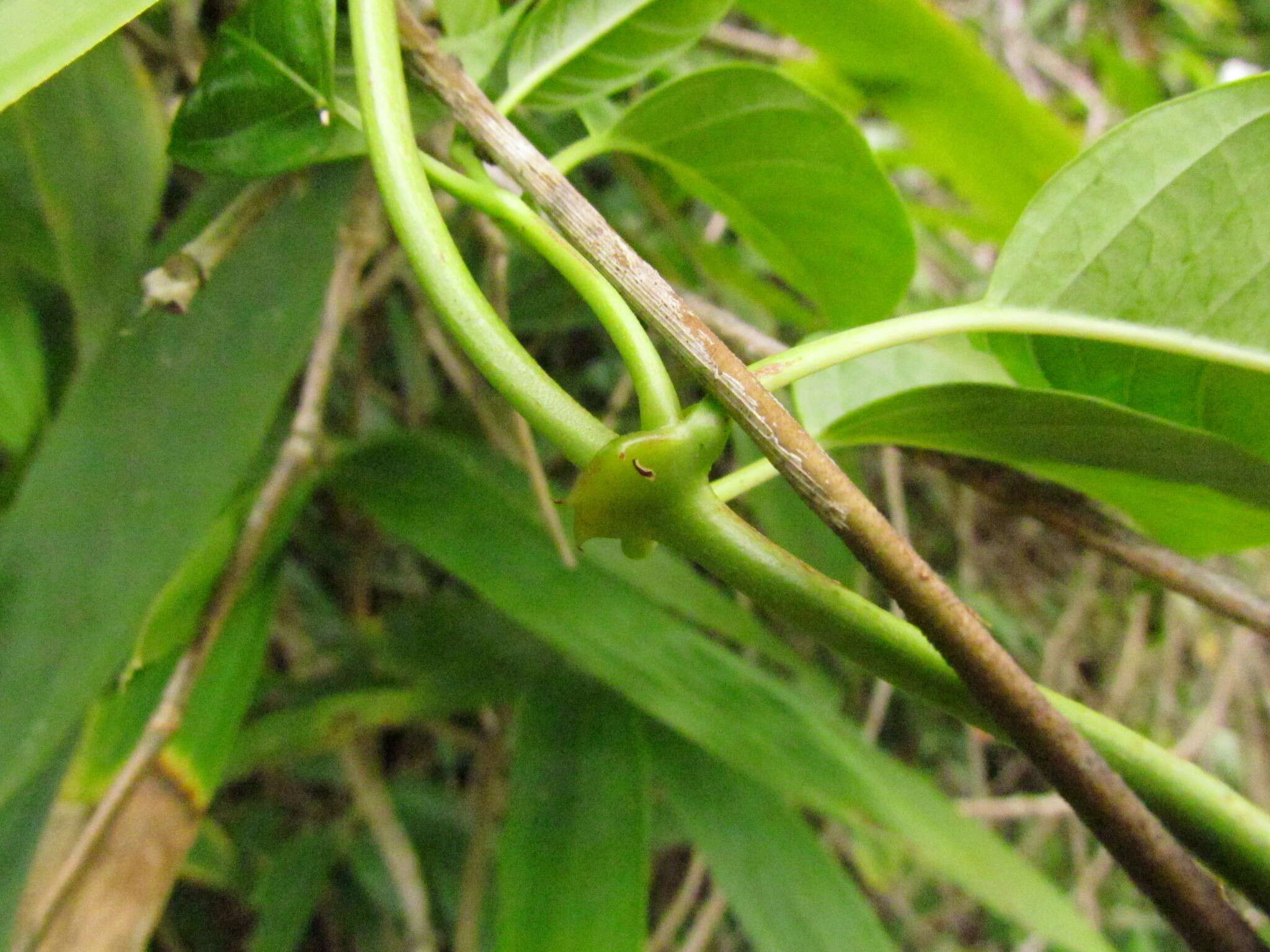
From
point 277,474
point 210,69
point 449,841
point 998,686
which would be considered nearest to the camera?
point 998,686

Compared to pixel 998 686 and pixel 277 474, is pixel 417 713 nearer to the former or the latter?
pixel 277 474

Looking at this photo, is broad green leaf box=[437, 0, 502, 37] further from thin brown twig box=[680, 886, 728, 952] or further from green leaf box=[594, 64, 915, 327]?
thin brown twig box=[680, 886, 728, 952]

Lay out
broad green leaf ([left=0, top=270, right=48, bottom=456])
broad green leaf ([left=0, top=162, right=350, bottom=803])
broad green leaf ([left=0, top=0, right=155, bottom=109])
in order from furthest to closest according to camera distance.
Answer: broad green leaf ([left=0, top=270, right=48, bottom=456])
broad green leaf ([left=0, top=162, right=350, bottom=803])
broad green leaf ([left=0, top=0, right=155, bottom=109])

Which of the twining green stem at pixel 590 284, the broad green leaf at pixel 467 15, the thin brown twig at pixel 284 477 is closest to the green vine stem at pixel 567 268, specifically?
the twining green stem at pixel 590 284

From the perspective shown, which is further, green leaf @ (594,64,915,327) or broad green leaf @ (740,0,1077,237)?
broad green leaf @ (740,0,1077,237)

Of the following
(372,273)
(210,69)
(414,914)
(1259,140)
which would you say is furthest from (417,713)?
(1259,140)

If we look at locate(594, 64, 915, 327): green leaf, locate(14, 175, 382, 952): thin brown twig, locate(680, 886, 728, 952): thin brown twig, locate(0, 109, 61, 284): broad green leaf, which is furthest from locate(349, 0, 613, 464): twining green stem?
locate(680, 886, 728, 952): thin brown twig

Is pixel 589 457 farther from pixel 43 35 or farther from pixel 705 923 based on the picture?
pixel 705 923
